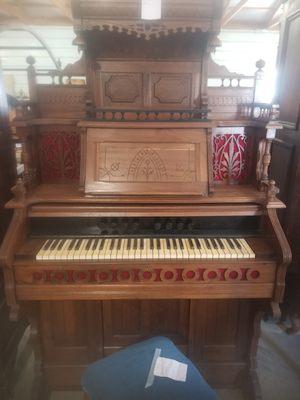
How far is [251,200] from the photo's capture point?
177 cm

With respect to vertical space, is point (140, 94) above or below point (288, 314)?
above

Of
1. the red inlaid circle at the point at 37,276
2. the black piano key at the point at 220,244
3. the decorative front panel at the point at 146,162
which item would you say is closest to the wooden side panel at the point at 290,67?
the decorative front panel at the point at 146,162

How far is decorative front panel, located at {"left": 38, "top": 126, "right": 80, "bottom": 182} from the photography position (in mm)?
1975

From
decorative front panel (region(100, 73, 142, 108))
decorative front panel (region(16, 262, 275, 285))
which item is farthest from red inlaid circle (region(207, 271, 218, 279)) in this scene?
decorative front panel (region(100, 73, 142, 108))

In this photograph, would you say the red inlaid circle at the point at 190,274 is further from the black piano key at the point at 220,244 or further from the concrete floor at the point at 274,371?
the concrete floor at the point at 274,371

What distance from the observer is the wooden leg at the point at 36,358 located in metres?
1.96

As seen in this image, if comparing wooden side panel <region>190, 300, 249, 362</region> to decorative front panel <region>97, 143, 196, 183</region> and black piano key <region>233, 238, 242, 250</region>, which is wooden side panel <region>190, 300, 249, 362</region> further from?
decorative front panel <region>97, 143, 196, 183</region>

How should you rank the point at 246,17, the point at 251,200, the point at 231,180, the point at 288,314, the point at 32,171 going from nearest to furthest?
the point at 251,200 < the point at 32,171 < the point at 231,180 < the point at 288,314 < the point at 246,17

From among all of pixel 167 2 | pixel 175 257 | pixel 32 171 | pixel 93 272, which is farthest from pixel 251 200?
pixel 32 171

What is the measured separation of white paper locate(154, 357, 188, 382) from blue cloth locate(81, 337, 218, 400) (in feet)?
0.05

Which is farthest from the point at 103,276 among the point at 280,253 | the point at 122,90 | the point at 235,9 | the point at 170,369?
the point at 235,9

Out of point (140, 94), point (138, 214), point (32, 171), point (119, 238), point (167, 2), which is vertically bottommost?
point (119, 238)

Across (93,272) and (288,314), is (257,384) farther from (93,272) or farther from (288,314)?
(93,272)

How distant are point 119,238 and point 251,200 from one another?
0.79 m
